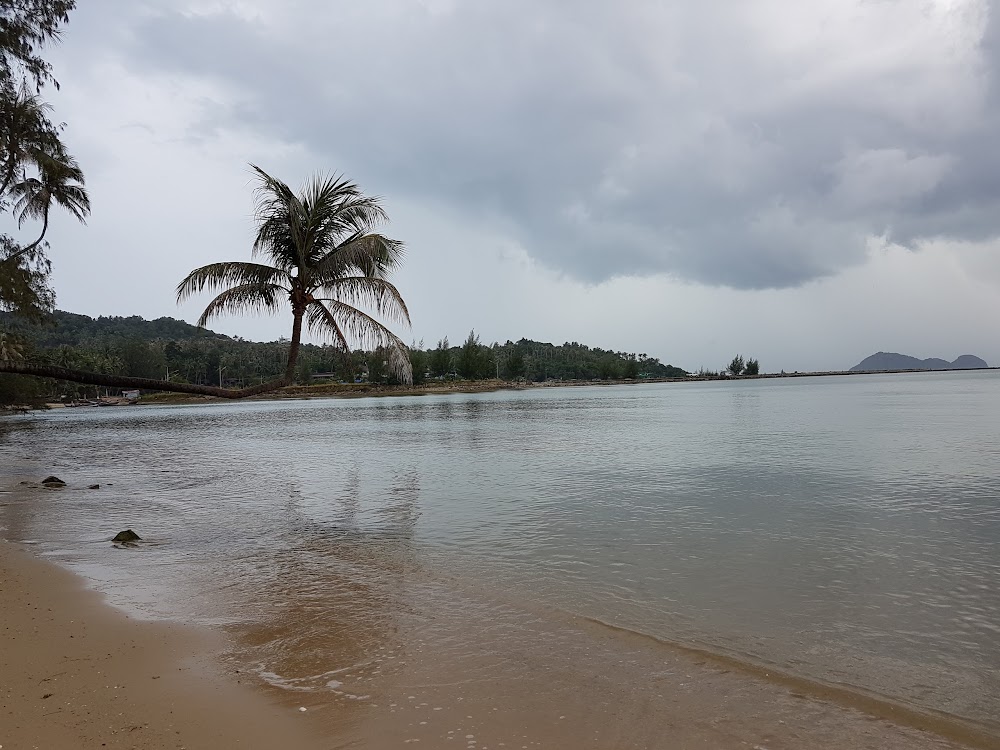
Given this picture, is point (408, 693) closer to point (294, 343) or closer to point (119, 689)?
point (119, 689)

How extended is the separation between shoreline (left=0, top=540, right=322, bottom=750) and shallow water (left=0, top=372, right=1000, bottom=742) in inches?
17.2

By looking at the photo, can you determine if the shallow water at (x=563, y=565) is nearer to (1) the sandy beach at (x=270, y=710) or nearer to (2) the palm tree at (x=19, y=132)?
(1) the sandy beach at (x=270, y=710)

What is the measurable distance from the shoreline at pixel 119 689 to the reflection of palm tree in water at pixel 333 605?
0.47 metres

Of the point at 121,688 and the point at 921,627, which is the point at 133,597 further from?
the point at 921,627

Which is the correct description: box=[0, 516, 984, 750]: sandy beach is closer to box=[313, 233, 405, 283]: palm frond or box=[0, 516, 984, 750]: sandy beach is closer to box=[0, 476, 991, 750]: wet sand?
box=[0, 476, 991, 750]: wet sand

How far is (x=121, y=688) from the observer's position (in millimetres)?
4453

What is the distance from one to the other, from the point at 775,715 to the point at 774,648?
144 centimetres

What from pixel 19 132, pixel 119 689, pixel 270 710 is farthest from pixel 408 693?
pixel 19 132

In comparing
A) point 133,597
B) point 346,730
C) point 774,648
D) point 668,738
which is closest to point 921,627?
point 774,648

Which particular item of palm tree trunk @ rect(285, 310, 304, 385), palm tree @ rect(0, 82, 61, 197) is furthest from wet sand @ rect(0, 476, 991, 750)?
palm tree @ rect(0, 82, 61, 197)

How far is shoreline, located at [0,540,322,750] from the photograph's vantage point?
148 inches

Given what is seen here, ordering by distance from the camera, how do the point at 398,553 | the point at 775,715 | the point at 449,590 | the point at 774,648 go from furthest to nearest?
the point at 398,553, the point at 449,590, the point at 774,648, the point at 775,715

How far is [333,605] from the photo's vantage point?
22.1ft

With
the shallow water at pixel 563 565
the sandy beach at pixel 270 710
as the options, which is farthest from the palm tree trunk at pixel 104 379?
the sandy beach at pixel 270 710
